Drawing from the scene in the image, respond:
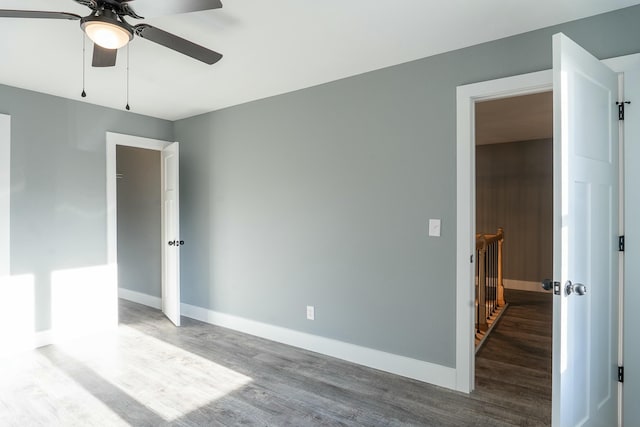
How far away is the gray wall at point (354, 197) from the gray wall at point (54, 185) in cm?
109

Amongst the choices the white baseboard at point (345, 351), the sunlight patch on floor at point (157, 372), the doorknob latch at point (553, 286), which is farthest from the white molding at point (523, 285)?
the sunlight patch on floor at point (157, 372)

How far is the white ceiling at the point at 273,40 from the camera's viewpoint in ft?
6.71

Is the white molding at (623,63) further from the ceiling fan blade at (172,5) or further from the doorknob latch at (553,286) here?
the ceiling fan blade at (172,5)

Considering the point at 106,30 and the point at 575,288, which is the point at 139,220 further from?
the point at 575,288

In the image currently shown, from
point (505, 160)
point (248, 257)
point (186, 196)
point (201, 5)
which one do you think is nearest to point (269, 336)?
point (248, 257)

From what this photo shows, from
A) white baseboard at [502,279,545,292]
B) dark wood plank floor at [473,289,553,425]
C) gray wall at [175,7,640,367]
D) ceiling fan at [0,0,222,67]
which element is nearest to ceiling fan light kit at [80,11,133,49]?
ceiling fan at [0,0,222,67]

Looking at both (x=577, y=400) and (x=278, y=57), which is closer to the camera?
(x=577, y=400)

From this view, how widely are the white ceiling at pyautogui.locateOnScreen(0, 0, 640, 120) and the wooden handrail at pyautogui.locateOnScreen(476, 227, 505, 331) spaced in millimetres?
2209

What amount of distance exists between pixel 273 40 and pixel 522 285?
573cm

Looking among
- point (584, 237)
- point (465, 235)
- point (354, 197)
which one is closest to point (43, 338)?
point (354, 197)

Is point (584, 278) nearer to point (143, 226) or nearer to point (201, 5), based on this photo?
point (201, 5)

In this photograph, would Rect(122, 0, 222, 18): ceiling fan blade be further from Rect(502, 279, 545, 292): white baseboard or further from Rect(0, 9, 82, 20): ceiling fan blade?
Rect(502, 279, 545, 292): white baseboard

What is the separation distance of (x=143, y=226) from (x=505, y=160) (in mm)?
5889

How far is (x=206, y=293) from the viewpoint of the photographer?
430 cm
